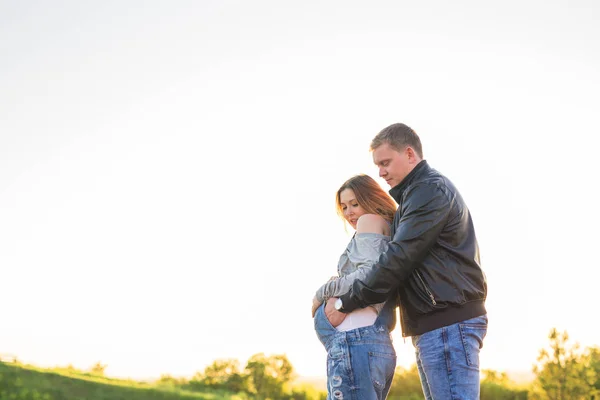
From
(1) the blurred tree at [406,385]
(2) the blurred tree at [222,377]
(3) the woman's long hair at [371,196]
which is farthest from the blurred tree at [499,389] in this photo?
(3) the woman's long hair at [371,196]

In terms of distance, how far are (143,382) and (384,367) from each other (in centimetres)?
2082

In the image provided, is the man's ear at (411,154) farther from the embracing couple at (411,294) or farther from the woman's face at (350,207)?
the woman's face at (350,207)

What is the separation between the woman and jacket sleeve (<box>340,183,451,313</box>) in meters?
0.13

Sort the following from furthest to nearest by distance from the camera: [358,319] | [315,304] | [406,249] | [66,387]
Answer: [66,387]
[315,304]
[358,319]
[406,249]

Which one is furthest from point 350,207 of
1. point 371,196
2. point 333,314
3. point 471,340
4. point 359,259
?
point 471,340

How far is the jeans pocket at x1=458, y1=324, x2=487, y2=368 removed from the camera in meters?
4.06

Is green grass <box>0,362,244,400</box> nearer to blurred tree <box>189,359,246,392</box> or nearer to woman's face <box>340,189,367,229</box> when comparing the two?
blurred tree <box>189,359,246,392</box>

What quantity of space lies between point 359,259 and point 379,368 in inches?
A: 31.6

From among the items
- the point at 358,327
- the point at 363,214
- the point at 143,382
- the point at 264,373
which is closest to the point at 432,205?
the point at 363,214

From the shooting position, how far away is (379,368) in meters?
4.25

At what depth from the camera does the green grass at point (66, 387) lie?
56.0 feet

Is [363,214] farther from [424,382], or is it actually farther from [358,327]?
[424,382]

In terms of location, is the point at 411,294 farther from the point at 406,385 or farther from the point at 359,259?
the point at 406,385

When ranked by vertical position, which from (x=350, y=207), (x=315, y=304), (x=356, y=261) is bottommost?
(x=315, y=304)
